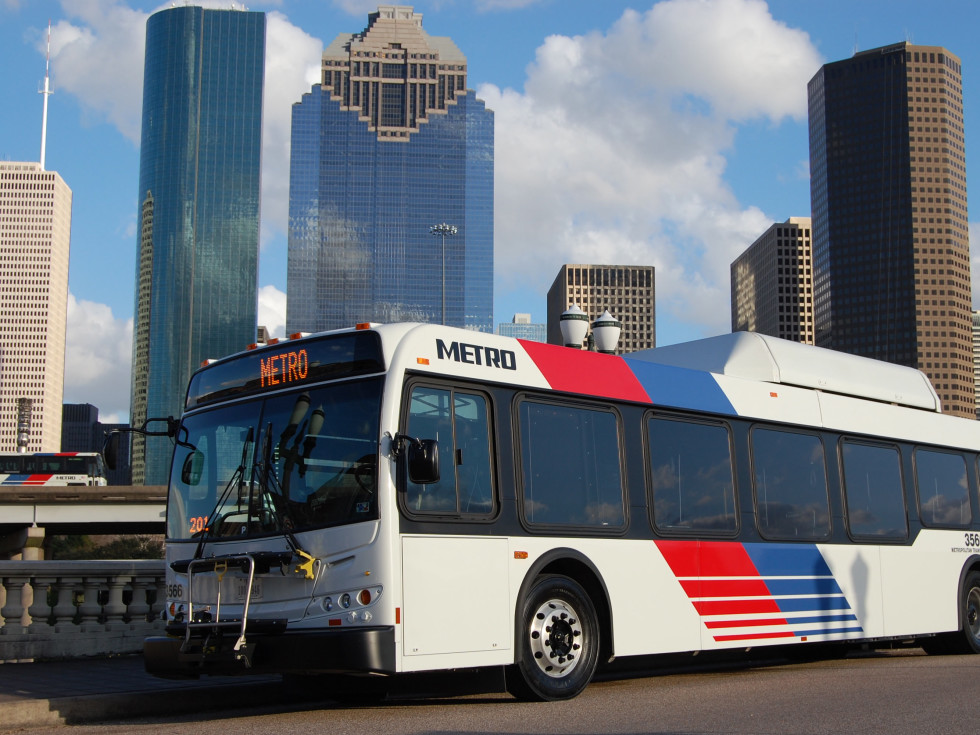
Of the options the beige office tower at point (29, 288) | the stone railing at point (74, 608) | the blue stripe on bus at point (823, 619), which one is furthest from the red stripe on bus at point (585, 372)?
the beige office tower at point (29, 288)

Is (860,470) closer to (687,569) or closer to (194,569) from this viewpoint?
(687,569)

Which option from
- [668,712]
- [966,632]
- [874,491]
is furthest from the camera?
[966,632]

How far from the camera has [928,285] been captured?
507ft

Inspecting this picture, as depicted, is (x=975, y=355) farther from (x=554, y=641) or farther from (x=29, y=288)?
(x=554, y=641)

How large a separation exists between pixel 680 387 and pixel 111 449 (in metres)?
5.29

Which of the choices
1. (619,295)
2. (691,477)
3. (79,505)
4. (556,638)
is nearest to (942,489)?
(691,477)

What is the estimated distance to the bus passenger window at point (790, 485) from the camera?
453 inches

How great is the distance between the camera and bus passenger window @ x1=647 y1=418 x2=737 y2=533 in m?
10.4

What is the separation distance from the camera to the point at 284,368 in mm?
8805

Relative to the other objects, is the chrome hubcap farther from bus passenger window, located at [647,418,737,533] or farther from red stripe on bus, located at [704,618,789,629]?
red stripe on bus, located at [704,618,789,629]

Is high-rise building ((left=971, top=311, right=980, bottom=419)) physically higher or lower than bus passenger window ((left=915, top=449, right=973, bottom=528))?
higher

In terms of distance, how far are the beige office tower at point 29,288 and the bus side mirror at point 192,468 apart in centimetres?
19663

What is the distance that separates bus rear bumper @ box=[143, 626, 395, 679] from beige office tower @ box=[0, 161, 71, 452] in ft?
648

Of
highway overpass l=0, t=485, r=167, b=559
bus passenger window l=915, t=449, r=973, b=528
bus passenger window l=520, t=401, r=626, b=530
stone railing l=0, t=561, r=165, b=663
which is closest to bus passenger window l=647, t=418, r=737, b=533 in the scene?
bus passenger window l=520, t=401, r=626, b=530
